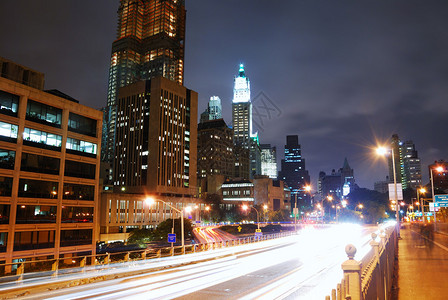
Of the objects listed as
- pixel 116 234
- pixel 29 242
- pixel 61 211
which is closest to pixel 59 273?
pixel 29 242

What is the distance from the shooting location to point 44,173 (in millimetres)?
57656

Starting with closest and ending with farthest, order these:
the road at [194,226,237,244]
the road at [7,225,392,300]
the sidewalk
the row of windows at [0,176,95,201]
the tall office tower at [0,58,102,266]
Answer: the sidewalk → the road at [7,225,392,300] → the row of windows at [0,176,95,201] → the tall office tower at [0,58,102,266] → the road at [194,226,237,244]

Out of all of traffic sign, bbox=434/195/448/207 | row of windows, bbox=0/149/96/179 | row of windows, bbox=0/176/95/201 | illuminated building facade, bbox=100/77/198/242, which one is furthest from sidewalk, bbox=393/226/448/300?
illuminated building facade, bbox=100/77/198/242

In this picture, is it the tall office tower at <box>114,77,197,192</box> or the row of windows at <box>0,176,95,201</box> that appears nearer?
the row of windows at <box>0,176,95,201</box>

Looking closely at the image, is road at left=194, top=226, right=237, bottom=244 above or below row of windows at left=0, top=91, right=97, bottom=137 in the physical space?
below

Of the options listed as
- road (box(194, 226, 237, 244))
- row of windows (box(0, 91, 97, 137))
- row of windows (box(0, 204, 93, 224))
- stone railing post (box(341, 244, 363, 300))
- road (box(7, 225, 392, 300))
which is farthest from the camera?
road (box(194, 226, 237, 244))

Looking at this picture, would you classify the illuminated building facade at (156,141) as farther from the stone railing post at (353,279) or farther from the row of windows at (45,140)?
the stone railing post at (353,279)

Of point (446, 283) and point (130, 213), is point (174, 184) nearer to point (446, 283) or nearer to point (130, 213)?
point (130, 213)

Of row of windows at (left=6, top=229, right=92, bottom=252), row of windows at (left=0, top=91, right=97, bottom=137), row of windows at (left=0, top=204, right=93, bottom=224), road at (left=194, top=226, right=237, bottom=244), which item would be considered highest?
row of windows at (left=0, top=91, right=97, bottom=137)

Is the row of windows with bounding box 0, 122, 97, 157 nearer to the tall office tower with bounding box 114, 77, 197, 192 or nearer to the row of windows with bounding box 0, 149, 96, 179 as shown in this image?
the row of windows with bounding box 0, 149, 96, 179

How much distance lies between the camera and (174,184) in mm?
167625

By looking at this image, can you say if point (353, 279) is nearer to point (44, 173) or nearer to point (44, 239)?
point (44, 239)

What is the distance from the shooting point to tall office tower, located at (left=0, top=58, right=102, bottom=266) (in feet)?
170

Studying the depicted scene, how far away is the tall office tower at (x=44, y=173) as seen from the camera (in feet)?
170
